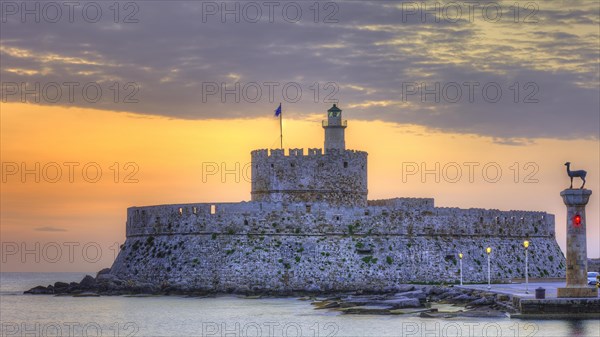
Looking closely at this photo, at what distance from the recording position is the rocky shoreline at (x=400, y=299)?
52312 millimetres

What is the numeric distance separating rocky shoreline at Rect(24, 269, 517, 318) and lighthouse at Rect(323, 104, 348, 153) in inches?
476

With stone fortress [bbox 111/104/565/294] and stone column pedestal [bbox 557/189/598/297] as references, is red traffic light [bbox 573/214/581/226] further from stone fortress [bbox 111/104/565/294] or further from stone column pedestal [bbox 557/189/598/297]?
stone fortress [bbox 111/104/565/294]

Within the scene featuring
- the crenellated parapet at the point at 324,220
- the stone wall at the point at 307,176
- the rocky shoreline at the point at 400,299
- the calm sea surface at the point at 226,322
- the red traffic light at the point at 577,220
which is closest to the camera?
the calm sea surface at the point at 226,322

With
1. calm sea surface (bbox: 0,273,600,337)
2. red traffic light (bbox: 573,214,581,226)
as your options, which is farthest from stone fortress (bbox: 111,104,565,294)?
red traffic light (bbox: 573,214,581,226)

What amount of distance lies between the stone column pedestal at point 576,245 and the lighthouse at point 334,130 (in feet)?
91.0

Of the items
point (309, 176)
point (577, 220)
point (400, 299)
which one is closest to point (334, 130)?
point (309, 176)

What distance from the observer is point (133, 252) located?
2921 inches

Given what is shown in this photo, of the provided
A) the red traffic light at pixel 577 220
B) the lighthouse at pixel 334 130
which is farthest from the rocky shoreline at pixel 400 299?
the lighthouse at pixel 334 130

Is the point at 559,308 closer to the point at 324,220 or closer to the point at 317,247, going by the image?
the point at 317,247

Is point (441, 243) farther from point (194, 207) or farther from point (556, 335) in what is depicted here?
point (556, 335)

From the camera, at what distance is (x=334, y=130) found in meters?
75.9

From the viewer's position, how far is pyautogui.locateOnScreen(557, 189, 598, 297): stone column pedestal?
4897cm

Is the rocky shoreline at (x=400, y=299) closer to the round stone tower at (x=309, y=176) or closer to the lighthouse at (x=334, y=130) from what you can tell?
the round stone tower at (x=309, y=176)

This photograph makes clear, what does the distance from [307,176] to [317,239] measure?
17.3 ft
